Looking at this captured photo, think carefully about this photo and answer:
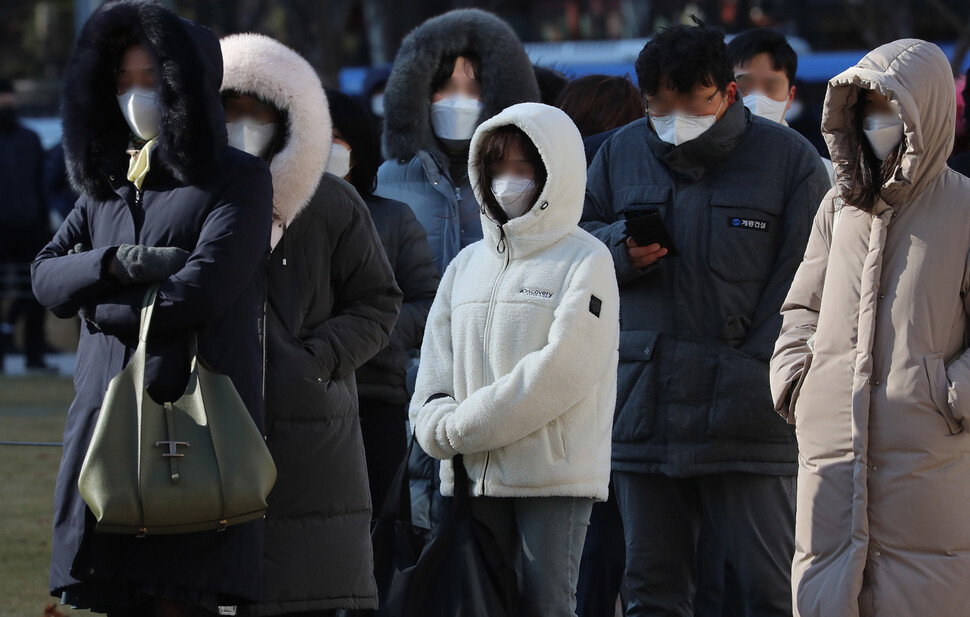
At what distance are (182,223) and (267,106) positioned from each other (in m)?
0.73

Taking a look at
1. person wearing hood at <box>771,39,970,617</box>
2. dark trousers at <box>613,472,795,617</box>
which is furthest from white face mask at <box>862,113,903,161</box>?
dark trousers at <box>613,472,795,617</box>

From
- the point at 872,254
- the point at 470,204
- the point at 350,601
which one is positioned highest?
the point at 872,254

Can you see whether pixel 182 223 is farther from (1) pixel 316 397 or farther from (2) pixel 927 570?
(2) pixel 927 570

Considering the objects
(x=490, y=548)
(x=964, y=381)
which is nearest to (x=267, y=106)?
(x=490, y=548)

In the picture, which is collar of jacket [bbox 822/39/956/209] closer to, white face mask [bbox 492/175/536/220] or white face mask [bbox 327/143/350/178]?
white face mask [bbox 492/175/536/220]

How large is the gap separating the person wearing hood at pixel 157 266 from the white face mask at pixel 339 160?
1671 mm

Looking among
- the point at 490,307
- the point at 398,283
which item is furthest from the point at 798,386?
the point at 398,283

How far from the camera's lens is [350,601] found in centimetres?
462

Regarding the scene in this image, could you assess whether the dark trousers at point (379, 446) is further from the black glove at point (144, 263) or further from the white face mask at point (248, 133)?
the black glove at point (144, 263)

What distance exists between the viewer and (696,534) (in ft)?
17.4

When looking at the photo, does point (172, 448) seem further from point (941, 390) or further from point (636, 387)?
point (941, 390)

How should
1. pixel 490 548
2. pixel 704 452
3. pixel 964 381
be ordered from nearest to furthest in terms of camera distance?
pixel 964 381
pixel 490 548
pixel 704 452

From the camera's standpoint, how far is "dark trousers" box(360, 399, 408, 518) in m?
5.79

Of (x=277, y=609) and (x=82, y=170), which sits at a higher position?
(x=82, y=170)
